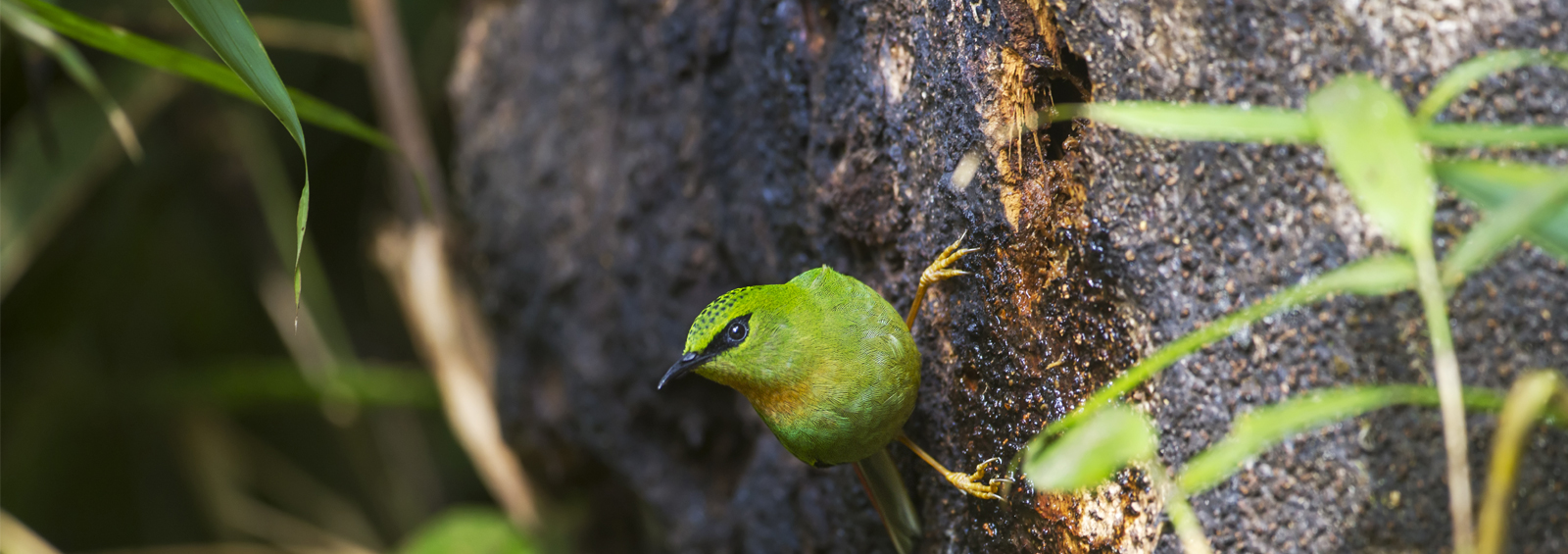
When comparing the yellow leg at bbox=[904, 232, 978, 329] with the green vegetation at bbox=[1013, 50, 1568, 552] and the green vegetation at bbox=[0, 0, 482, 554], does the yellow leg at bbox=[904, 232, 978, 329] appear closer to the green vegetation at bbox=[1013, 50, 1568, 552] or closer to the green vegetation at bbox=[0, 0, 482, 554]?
the green vegetation at bbox=[1013, 50, 1568, 552]

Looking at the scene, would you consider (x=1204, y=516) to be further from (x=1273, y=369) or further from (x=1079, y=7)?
(x=1079, y=7)

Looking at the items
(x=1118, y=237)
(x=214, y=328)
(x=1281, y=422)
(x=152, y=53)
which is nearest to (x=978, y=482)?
(x=1118, y=237)

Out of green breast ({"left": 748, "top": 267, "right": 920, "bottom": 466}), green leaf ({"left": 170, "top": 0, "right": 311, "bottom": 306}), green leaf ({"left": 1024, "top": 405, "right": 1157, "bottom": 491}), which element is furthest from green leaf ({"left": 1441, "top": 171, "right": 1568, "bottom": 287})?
green leaf ({"left": 170, "top": 0, "right": 311, "bottom": 306})

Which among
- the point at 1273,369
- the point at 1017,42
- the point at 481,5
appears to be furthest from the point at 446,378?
the point at 1273,369

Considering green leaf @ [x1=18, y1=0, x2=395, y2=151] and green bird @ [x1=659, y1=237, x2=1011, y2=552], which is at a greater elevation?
green leaf @ [x1=18, y1=0, x2=395, y2=151]

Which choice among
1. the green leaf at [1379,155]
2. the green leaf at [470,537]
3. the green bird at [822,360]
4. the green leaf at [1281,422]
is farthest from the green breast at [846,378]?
the green leaf at [470,537]

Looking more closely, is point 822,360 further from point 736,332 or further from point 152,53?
Answer: point 152,53
